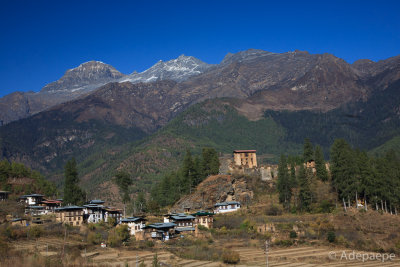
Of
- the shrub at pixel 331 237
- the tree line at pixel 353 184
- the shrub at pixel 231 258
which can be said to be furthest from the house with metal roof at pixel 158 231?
the shrub at pixel 331 237

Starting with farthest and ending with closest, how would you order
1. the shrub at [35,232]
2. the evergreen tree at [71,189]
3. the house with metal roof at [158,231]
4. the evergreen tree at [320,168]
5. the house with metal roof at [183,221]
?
the evergreen tree at [71,189], the evergreen tree at [320,168], the house with metal roof at [183,221], the house with metal roof at [158,231], the shrub at [35,232]

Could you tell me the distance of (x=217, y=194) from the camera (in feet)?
302

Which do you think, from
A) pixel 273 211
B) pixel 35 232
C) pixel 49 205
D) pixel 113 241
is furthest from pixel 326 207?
pixel 49 205

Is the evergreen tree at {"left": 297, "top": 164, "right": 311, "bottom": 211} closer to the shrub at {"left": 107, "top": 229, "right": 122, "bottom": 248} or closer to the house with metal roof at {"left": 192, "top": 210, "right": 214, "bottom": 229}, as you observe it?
the house with metal roof at {"left": 192, "top": 210, "right": 214, "bottom": 229}

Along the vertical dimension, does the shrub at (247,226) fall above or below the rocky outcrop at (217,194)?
below

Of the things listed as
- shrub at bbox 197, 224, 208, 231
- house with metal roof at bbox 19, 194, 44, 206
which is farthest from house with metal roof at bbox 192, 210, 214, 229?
house with metal roof at bbox 19, 194, 44, 206

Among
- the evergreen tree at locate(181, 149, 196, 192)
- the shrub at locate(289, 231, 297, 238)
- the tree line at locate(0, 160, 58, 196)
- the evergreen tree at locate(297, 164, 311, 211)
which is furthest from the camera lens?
the tree line at locate(0, 160, 58, 196)

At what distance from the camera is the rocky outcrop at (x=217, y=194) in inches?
3610

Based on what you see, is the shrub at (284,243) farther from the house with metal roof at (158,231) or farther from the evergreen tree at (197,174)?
the evergreen tree at (197,174)

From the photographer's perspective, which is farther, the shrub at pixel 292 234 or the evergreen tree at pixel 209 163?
the evergreen tree at pixel 209 163

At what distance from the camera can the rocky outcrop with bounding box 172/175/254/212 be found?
301ft

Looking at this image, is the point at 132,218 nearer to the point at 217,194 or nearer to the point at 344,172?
the point at 217,194

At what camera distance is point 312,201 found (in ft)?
267

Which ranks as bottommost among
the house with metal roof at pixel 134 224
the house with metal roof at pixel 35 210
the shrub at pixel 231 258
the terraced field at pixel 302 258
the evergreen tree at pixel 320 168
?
the terraced field at pixel 302 258
